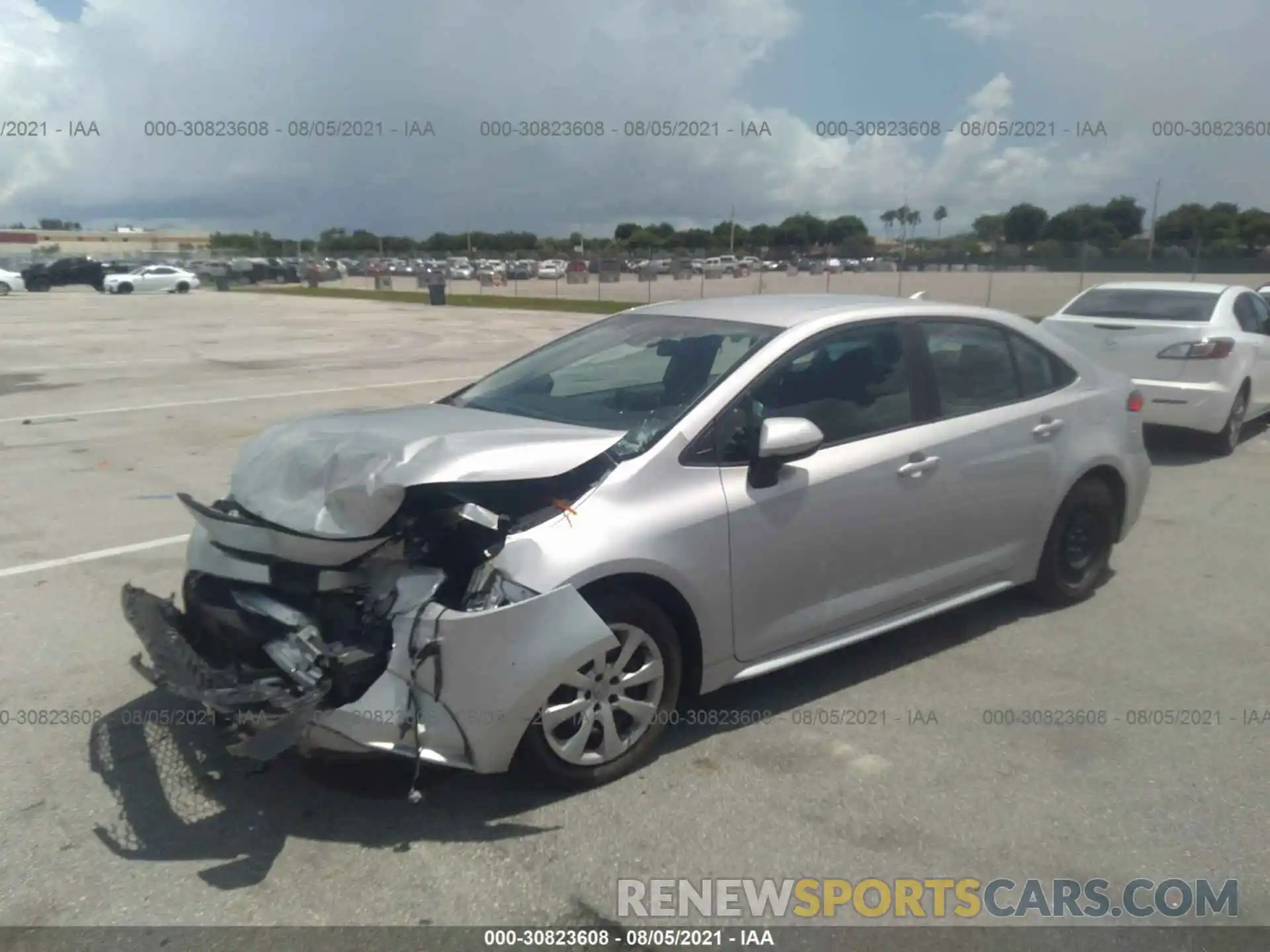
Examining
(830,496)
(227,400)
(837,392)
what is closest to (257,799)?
(830,496)

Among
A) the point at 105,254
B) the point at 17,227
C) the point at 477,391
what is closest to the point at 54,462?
the point at 477,391

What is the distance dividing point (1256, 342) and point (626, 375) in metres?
7.88

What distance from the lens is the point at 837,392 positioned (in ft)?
15.3

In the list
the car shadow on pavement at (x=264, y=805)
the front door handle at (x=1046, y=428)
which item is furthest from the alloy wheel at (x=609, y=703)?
the front door handle at (x=1046, y=428)

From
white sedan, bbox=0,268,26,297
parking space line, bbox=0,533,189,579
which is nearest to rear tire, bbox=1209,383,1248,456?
parking space line, bbox=0,533,189,579

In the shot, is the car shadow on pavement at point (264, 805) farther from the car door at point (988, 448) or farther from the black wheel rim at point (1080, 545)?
the black wheel rim at point (1080, 545)

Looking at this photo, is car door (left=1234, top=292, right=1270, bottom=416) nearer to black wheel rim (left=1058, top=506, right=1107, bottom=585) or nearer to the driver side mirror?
black wheel rim (left=1058, top=506, right=1107, bottom=585)

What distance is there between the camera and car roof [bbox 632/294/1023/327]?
4.81 metres

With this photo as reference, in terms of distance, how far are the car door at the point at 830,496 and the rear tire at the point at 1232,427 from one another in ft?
21.3

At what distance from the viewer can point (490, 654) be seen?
3422mm

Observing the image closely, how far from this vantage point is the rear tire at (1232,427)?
32.6 ft

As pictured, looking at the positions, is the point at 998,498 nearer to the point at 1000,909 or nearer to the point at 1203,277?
the point at 1000,909

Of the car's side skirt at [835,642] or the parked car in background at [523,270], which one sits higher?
the parked car in background at [523,270]

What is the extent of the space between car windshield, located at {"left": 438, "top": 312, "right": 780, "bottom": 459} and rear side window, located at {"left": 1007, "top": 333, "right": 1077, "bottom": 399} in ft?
5.21
